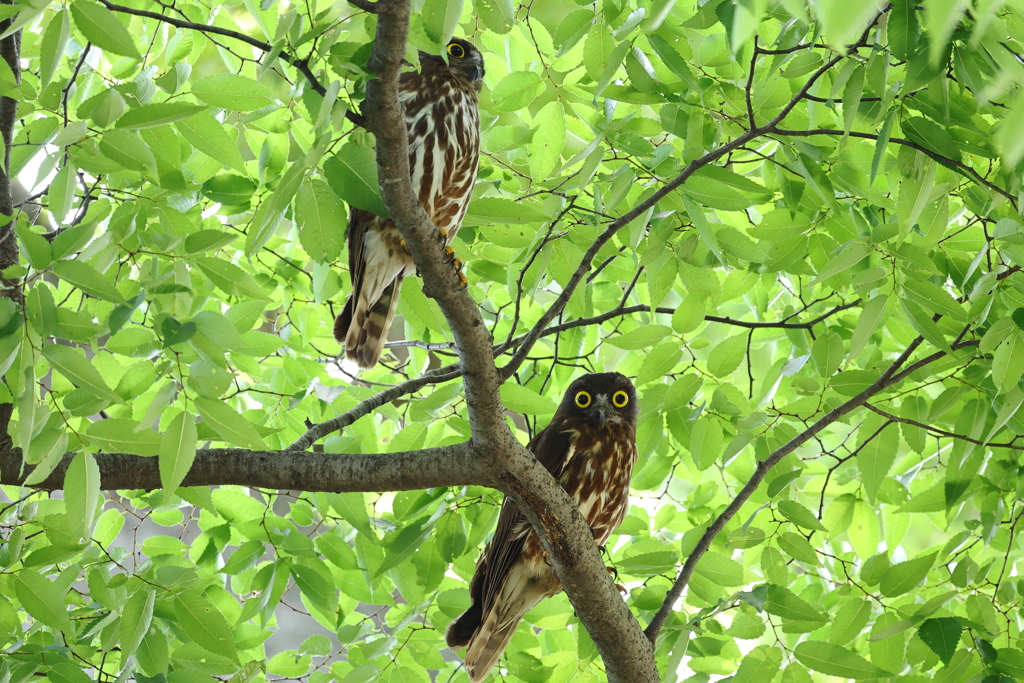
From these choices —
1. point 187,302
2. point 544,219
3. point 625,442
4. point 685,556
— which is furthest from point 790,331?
point 187,302

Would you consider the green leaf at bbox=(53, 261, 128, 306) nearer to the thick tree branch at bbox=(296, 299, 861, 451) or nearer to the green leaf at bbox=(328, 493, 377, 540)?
the thick tree branch at bbox=(296, 299, 861, 451)

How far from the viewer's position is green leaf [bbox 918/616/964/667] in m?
2.57

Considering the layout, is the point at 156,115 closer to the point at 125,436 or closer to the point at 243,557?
the point at 125,436

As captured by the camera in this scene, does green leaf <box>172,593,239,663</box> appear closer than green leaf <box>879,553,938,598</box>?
Yes

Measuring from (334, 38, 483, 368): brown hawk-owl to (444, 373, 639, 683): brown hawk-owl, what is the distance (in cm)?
97

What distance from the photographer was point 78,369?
67.2 inches

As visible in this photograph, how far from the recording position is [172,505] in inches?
125

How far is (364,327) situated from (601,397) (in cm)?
120

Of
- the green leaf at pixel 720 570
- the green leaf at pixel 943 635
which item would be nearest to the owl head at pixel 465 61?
the green leaf at pixel 720 570

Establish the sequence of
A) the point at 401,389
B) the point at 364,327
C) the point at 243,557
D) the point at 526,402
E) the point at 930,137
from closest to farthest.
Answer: the point at 930,137 < the point at 526,402 < the point at 243,557 < the point at 401,389 < the point at 364,327

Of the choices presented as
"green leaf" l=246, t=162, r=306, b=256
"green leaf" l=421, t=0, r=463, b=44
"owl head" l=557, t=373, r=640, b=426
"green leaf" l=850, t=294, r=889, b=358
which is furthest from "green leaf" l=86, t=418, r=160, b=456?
"owl head" l=557, t=373, r=640, b=426

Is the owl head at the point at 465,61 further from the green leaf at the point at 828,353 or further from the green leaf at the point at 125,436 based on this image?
the green leaf at the point at 125,436

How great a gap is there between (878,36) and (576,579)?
1.80 metres

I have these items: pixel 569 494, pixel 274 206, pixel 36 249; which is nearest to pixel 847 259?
pixel 274 206
